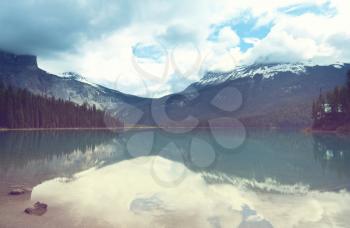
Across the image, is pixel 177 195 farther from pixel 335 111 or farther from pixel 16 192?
pixel 335 111

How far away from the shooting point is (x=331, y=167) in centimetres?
4866

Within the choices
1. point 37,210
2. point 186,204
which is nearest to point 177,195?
point 186,204

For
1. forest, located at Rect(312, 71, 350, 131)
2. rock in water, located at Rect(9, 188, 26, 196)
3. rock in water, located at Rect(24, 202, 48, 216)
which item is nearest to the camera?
rock in water, located at Rect(24, 202, 48, 216)

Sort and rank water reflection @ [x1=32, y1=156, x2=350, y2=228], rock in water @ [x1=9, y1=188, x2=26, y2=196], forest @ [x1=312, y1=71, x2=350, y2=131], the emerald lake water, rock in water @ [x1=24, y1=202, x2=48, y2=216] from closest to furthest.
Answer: water reflection @ [x1=32, y1=156, x2=350, y2=228], the emerald lake water, rock in water @ [x1=24, y1=202, x2=48, y2=216], rock in water @ [x1=9, y1=188, x2=26, y2=196], forest @ [x1=312, y1=71, x2=350, y2=131]

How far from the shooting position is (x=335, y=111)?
164750 mm

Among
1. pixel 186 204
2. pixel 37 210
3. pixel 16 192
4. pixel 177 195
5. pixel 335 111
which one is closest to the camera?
pixel 37 210

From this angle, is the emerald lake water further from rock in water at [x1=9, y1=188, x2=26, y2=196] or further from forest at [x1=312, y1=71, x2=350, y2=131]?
forest at [x1=312, y1=71, x2=350, y2=131]

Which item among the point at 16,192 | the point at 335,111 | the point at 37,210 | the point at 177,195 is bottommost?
the point at 177,195

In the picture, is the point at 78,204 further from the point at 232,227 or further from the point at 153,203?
the point at 232,227

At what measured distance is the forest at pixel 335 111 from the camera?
156m

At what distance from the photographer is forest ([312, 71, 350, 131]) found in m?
156

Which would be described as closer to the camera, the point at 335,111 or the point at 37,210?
the point at 37,210

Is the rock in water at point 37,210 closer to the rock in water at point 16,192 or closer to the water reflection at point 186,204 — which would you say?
the water reflection at point 186,204

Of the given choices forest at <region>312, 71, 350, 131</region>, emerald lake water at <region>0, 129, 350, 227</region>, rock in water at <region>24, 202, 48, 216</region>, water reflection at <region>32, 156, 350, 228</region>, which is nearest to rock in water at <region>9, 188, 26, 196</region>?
emerald lake water at <region>0, 129, 350, 227</region>
